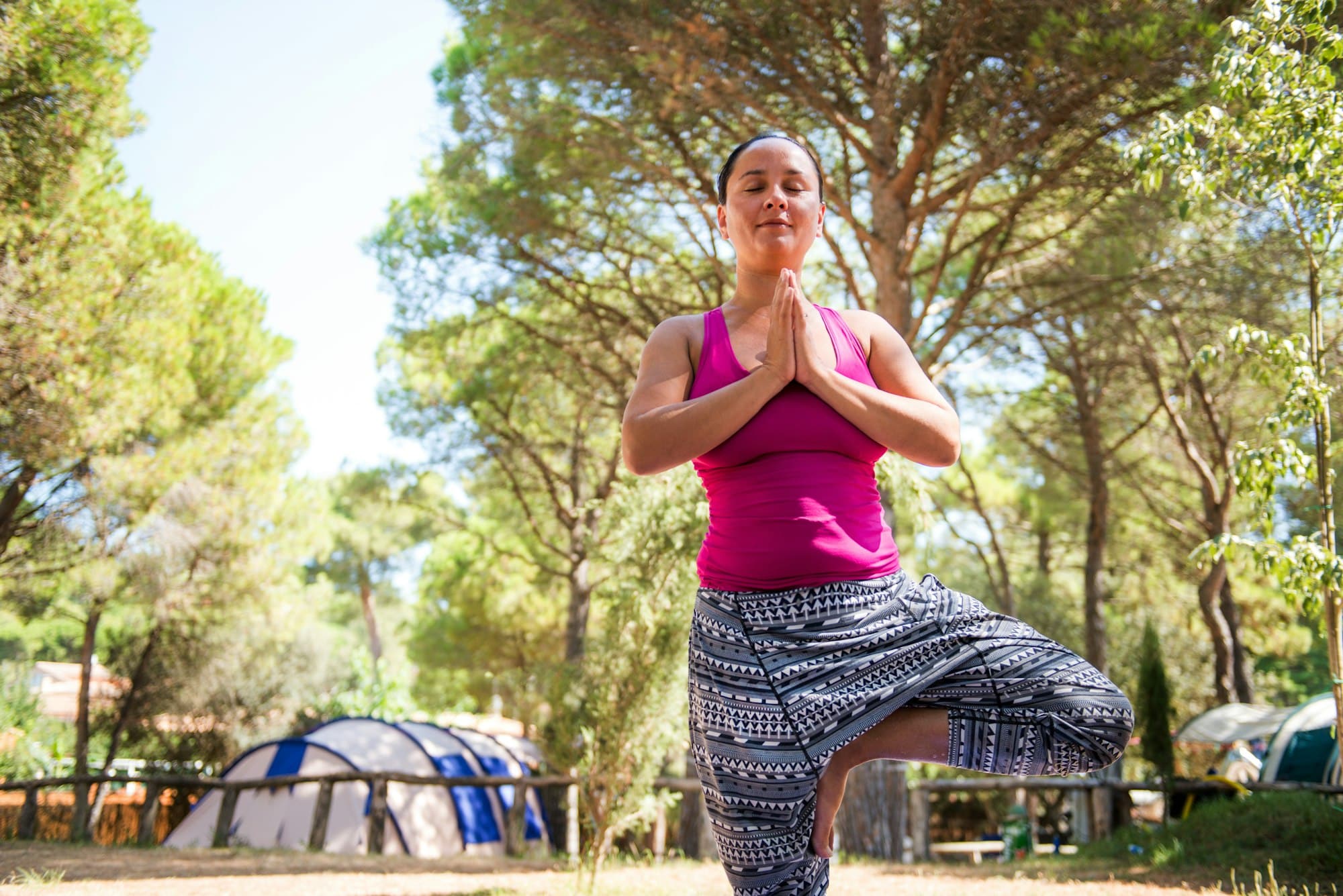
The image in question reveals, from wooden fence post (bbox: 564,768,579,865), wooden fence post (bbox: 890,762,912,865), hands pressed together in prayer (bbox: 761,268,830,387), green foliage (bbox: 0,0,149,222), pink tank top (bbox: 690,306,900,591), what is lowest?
wooden fence post (bbox: 564,768,579,865)

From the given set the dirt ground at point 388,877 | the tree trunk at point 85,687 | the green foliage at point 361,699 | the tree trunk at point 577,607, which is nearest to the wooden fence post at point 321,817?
the dirt ground at point 388,877

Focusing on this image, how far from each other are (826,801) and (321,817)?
32.7ft

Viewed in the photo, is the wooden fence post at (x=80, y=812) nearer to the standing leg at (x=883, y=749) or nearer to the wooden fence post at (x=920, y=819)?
the wooden fence post at (x=920, y=819)

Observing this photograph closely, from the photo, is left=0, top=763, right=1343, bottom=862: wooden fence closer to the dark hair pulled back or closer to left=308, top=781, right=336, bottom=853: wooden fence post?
left=308, top=781, right=336, bottom=853: wooden fence post

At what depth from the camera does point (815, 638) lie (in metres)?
1.64

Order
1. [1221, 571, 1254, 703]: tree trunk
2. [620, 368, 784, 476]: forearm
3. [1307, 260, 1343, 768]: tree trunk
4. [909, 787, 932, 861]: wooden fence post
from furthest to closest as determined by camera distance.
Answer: [1221, 571, 1254, 703]: tree trunk → [909, 787, 932, 861]: wooden fence post → [1307, 260, 1343, 768]: tree trunk → [620, 368, 784, 476]: forearm

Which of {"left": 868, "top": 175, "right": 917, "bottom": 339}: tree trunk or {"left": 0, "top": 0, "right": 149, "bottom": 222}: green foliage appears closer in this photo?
{"left": 0, "top": 0, "right": 149, "bottom": 222}: green foliage

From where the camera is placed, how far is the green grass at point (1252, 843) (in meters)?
6.30

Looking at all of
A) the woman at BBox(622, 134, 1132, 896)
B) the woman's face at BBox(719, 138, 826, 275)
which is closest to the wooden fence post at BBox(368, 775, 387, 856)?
the woman at BBox(622, 134, 1132, 896)

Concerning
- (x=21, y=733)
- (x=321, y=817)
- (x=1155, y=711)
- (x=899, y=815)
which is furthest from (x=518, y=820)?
(x=21, y=733)

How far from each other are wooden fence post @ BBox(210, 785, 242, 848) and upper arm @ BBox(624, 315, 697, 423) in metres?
10.5

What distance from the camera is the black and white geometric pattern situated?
1.56 meters

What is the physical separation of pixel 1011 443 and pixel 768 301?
1734cm

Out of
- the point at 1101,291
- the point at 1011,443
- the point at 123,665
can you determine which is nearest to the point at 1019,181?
the point at 1101,291
